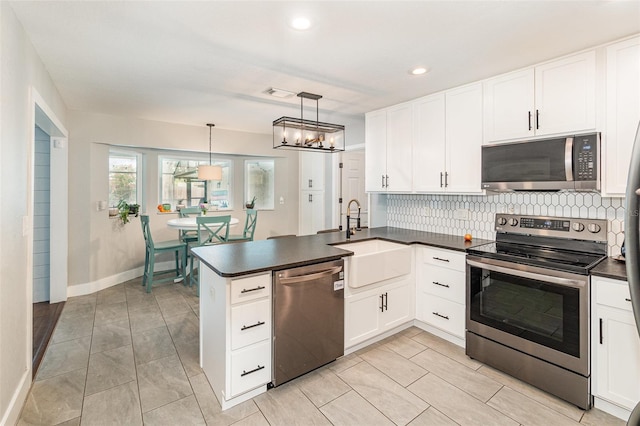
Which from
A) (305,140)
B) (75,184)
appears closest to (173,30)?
(305,140)

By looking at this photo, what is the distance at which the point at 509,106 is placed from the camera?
8.68 feet

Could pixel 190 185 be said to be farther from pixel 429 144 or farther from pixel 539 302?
pixel 539 302

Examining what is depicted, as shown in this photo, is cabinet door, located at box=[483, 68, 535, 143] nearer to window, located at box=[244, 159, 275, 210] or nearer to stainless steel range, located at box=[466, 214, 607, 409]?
stainless steel range, located at box=[466, 214, 607, 409]

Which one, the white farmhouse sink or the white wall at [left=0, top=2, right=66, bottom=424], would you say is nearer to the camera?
the white wall at [left=0, top=2, right=66, bottom=424]

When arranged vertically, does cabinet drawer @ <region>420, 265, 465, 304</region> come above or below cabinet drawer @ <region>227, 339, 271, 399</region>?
above

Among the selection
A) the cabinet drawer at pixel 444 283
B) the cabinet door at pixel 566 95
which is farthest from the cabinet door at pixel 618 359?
the cabinet door at pixel 566 95

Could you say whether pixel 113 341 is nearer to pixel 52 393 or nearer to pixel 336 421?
pixel 52 393

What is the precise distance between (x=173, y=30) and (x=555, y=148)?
2.82 metres

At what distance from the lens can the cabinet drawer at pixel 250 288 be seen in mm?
1968

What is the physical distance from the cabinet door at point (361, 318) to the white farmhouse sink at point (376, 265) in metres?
0.17

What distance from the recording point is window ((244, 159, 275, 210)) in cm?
610

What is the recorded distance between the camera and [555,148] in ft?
7.78

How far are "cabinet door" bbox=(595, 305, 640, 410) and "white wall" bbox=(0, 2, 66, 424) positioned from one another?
136 inches

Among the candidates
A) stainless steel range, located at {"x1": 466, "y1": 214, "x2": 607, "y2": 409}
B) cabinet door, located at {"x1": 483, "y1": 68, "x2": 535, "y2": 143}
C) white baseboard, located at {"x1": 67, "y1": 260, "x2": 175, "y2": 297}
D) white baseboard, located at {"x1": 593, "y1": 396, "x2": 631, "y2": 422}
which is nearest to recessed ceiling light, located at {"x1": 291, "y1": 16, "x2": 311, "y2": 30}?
cabinet door, located at {"x1": 483, "y1": 68, "x2": 535, "y2": 143}
